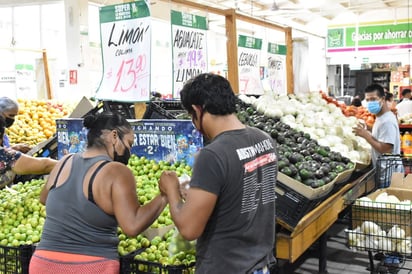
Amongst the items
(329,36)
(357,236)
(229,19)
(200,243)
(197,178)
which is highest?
(329,36)

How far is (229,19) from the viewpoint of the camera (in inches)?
220

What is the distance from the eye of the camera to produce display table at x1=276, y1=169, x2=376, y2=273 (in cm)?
333

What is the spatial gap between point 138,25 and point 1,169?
146 centimetres

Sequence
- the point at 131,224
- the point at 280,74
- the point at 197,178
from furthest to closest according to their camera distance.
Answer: the point at 280,74
the point at 131,224
the point at 197,178

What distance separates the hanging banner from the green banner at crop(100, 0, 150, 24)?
333 centimetres

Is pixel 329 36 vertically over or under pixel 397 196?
over

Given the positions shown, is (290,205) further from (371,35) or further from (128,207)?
(371,35)

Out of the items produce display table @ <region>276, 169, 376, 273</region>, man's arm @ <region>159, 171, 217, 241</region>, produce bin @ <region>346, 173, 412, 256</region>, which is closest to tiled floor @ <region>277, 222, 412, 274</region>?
produce display table @ <region>276, 169, 376, 273</region>

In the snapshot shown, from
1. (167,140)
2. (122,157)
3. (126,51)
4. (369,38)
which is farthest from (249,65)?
(369,38)

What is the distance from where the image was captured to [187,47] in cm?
445

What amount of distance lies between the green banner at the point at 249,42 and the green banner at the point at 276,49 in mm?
521

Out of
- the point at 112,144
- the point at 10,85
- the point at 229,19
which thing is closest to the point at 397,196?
the point at 229,19

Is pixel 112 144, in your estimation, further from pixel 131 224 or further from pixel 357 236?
pixel 357 236

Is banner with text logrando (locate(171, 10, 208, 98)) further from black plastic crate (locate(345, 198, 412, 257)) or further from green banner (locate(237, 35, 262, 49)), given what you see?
black plastic crate (locate(345, 198, 412, 257))
